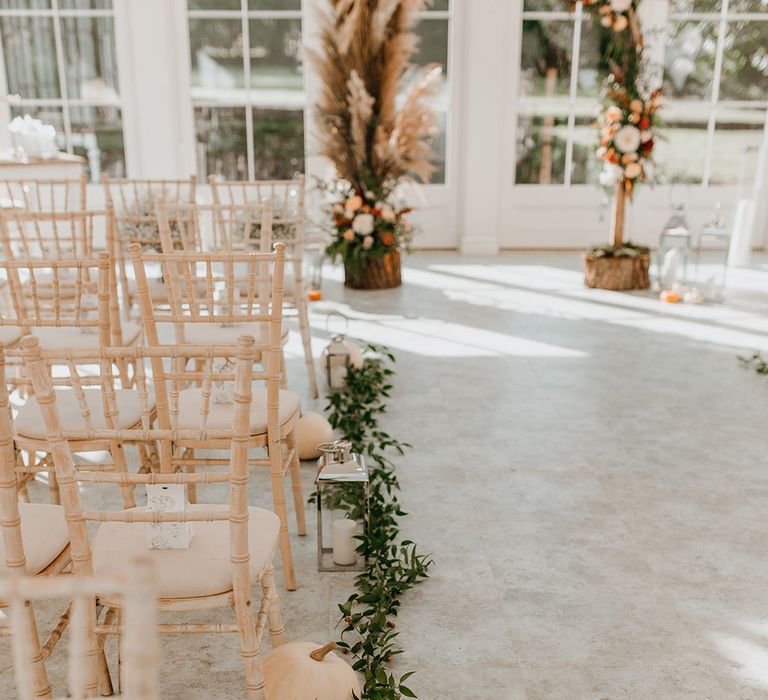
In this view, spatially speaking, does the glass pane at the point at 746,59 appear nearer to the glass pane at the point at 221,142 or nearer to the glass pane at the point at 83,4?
the glass pane at the point at 221,142

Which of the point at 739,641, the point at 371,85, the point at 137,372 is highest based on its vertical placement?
the point at 371,85

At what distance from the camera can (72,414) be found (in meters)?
2.35

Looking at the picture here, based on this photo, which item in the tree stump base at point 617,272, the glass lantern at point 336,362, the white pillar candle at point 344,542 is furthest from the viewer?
the tree stump base at point 617,272

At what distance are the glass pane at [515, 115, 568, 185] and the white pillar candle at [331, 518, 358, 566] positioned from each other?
5350mm

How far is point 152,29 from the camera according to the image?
679 centimetres

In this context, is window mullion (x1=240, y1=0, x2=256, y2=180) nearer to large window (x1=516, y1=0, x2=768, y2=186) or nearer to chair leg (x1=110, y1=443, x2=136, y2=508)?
large window (x1=516, y1=0, x2=768, y2=186)

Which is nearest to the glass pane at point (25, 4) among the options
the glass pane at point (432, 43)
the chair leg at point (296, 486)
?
the glass pane at point (432, 43)

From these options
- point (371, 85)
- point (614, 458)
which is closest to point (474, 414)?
point (614, 458)

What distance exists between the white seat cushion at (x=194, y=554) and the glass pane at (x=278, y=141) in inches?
221

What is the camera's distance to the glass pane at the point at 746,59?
699cm

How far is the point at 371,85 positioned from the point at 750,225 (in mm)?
3057

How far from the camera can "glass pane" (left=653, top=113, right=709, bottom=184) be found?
7172 mm

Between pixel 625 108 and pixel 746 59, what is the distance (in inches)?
83.9

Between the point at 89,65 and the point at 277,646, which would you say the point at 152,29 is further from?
the point at 277,646
